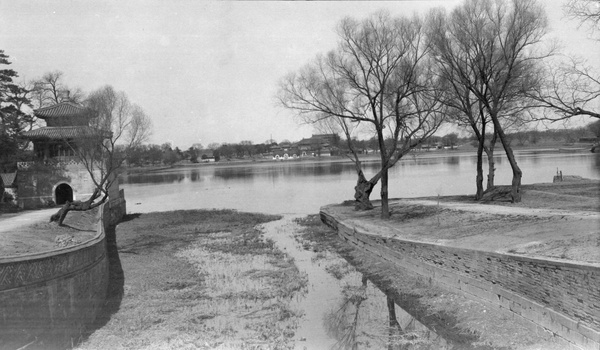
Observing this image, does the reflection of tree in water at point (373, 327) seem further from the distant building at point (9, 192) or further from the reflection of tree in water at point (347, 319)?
the distant building at point (9, 192)

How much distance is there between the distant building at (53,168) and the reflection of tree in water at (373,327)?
20.9 metres

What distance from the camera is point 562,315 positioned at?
8.27 m

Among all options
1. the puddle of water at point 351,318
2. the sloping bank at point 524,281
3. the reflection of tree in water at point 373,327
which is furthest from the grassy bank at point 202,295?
the sloping bank at point 524,281

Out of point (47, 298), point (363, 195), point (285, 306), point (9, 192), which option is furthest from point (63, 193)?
point (285, 306)

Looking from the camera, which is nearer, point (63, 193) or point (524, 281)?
point (524, 281)

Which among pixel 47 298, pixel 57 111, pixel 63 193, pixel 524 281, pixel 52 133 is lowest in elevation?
pixel 47 298

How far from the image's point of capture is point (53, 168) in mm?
28078

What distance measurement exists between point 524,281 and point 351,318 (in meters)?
3.95

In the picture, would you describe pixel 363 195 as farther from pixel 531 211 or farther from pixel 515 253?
pixel 515 253

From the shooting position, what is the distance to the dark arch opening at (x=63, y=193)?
1145 inches

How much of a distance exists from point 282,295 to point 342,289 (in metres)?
1.83

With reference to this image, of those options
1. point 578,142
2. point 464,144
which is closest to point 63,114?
point 578,142

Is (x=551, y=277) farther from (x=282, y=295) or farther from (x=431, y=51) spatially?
(x=431, y=51)

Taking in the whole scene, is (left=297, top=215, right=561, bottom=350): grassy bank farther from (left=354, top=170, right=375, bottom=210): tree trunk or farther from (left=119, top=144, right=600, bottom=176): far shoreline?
(left=119, top=144, right=600, bottom=176): far shoreline
